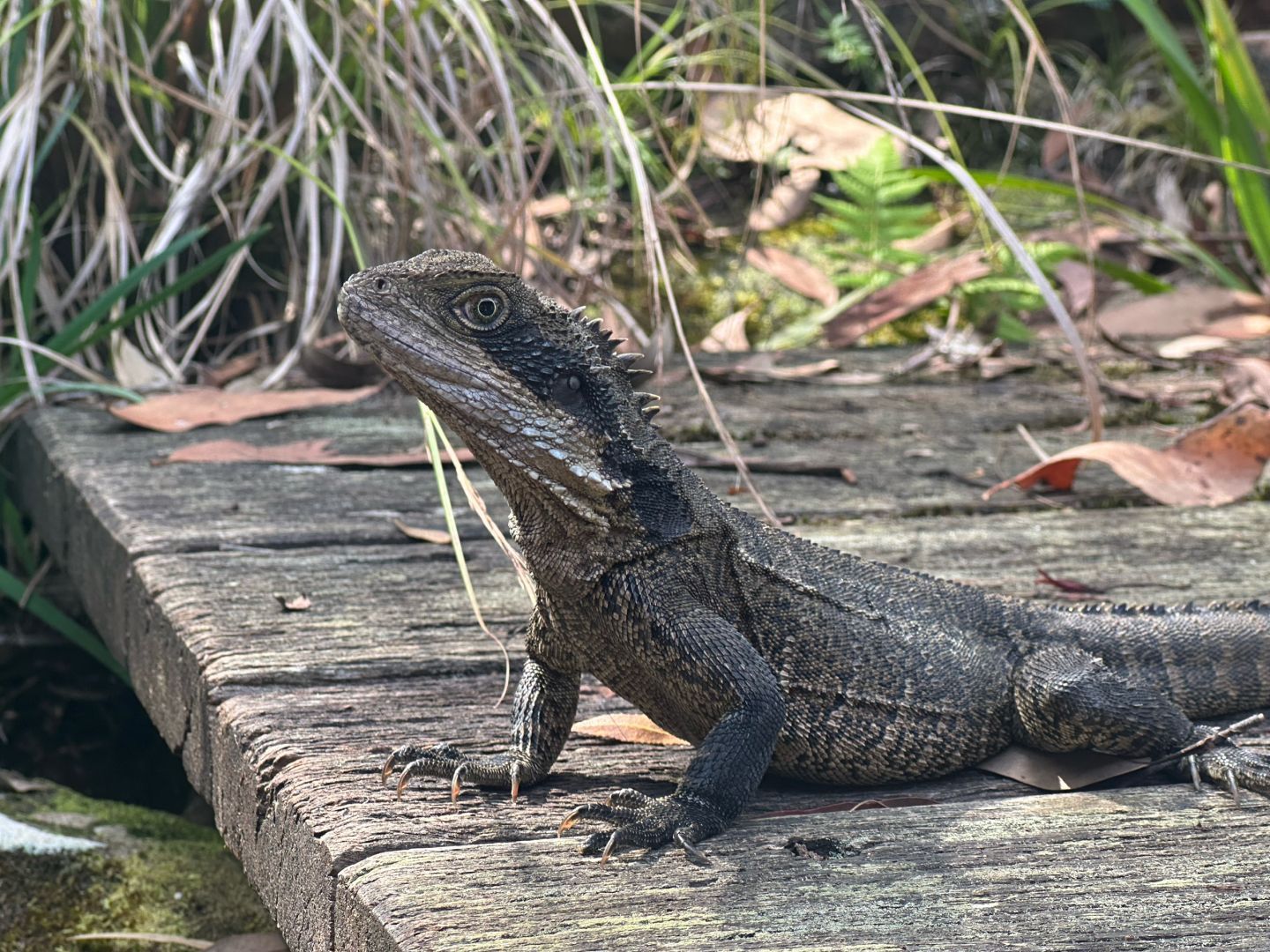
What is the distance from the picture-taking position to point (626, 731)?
2.77 meters

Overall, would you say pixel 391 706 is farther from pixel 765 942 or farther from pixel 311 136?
pixel 311 136

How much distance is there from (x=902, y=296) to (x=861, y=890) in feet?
15.1

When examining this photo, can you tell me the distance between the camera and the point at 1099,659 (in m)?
2.89

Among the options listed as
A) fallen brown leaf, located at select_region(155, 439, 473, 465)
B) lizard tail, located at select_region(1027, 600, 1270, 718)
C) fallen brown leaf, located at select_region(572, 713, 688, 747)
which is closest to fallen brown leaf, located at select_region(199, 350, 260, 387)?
fallen brown leaf, located at select_region(155, 439, 473, 465)

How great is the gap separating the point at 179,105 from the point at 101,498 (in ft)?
7.77

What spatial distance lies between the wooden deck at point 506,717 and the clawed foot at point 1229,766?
0.05 m

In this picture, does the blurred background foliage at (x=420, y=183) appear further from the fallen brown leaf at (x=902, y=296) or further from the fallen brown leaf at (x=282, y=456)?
the fallen brown leaf at (x=282, y=456)

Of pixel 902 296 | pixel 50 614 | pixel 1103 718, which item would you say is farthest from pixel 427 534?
pixel 902 296

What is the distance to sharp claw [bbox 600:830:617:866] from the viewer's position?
2.06m

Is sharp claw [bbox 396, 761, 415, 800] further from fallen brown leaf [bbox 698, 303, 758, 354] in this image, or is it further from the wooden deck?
fallen brown leaf [bbox 698, 303, 758, 354]

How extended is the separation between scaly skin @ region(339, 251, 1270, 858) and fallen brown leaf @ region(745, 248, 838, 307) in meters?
4.02

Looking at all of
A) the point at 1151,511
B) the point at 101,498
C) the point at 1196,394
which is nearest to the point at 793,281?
the point at 1196,394

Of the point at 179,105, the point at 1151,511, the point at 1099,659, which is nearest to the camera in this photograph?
the point at 1099,659

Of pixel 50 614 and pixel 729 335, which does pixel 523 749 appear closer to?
pixel 50 614
